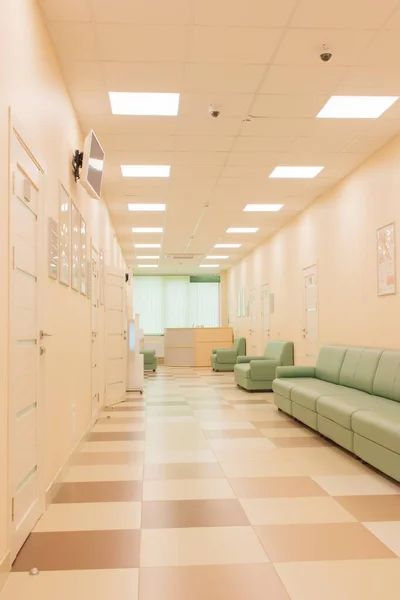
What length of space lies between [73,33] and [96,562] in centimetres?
366

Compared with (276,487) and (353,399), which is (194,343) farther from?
(276,487)

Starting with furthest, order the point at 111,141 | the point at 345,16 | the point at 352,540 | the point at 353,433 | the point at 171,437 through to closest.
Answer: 1. the point at 111,141
2. the point at 171,437
3. the point at 353,433
4. the point at 345,16
5. the point at 352,540

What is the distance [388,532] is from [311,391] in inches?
130

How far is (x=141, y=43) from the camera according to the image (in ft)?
14.4

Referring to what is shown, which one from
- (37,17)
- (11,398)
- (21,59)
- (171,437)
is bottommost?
(171,437)

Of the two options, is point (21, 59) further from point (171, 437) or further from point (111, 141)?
point (171, 437)

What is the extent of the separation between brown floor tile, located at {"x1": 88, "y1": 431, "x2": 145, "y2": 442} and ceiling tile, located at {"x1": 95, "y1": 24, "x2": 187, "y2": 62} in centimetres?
379

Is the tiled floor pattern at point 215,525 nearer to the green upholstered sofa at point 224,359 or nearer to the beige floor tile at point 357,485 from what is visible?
the beige floor tile at point 357,485

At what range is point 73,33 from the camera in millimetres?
4215

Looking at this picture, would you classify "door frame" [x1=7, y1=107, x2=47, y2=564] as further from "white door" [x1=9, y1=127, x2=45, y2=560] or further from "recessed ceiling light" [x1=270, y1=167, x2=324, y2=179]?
"recessed ceiling light" [x1=270, y1=167, x2=324, y2=179]

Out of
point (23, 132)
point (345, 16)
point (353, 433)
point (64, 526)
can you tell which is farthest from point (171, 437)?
point (345, 16)

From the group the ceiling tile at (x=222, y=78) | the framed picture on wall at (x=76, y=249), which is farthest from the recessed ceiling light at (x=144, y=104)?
the framed picture on wall at (x=76, y=249)

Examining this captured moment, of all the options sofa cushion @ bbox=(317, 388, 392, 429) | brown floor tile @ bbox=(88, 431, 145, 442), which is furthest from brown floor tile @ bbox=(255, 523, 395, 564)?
brown floor tile @ bbox=(88, 431, 145, 442)

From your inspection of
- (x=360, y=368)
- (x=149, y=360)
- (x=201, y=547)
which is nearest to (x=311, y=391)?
(x=360, y=368)
